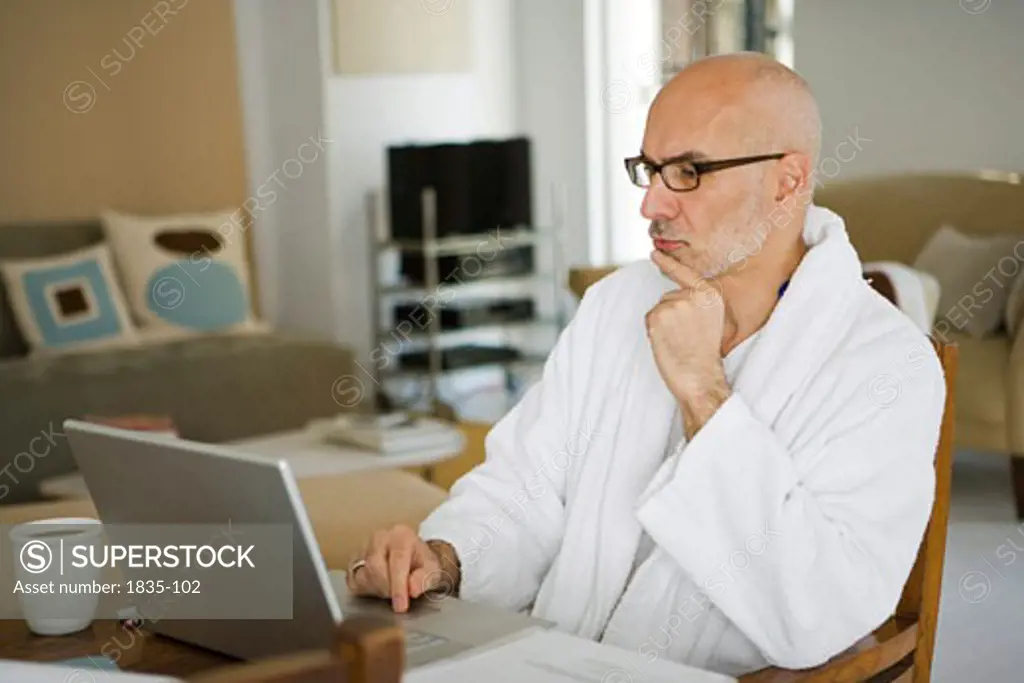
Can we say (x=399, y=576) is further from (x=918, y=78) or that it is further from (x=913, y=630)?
(x=918, y=78)

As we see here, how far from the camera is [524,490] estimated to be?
1778mm

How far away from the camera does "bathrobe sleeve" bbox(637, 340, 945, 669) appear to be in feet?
4.61

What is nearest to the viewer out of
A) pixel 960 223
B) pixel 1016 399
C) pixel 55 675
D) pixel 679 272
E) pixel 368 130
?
pixel 55 675

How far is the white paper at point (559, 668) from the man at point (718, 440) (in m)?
0.21

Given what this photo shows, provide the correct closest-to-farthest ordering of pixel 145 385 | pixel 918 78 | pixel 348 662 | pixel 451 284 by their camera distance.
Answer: pixel 348 662 < pixel 145 385 < pixel 918 78 < pixel 451 284

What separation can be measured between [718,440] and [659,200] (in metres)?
0.30

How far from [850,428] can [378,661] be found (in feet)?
2.91

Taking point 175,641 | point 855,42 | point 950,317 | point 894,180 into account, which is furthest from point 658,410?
point 855,42

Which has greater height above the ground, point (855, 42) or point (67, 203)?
point (855, 42)

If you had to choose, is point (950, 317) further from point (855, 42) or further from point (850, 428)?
→ point (850, 428)

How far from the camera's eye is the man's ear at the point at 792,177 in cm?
162

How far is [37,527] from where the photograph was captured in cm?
153

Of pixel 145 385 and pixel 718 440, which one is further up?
pixel 718 440

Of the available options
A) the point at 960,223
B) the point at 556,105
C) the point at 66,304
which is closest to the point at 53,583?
the point at 66,304
